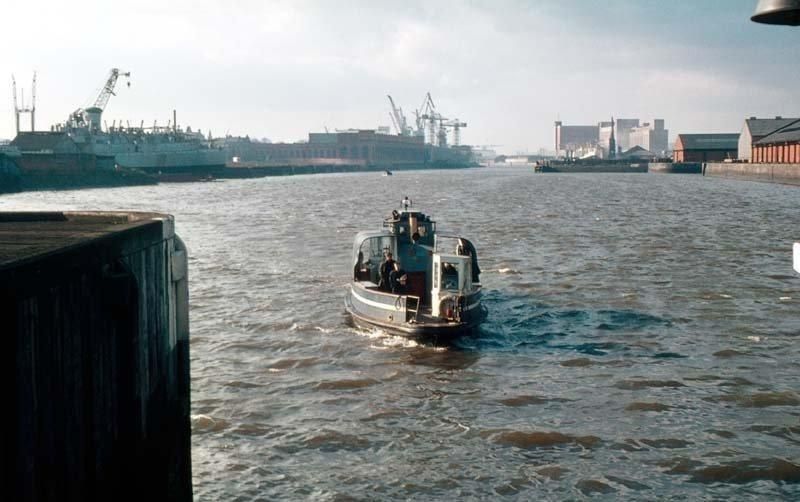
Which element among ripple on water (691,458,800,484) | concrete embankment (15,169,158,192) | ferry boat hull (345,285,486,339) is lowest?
ripple on water (691,458,800,484)

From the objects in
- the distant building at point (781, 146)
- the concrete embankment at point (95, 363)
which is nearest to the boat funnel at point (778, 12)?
the concrete embankment at point (95, 363)

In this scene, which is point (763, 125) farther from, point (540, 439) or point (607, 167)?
point (540, 439)

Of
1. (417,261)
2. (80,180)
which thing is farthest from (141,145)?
(417,261)

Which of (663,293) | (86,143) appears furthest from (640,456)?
(86,143)

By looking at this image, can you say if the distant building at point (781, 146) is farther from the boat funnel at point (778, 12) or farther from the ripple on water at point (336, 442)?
the boat funnel at point (778, 12)

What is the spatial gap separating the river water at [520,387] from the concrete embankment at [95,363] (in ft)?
7.30

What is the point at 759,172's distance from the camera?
11350 centimetres

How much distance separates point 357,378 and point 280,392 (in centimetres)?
187

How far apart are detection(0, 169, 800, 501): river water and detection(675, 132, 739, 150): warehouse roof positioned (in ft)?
467

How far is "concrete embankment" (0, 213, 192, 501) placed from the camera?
6605 millimetres

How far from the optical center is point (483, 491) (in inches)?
506

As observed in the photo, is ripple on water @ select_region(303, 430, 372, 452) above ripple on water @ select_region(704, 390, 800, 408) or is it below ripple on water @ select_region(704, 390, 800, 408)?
below

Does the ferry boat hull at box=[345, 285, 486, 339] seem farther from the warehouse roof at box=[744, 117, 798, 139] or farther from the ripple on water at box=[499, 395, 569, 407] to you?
the warehouse roof at box=[744, 117, 798, 139]


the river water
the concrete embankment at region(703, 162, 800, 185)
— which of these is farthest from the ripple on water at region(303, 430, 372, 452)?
the concrete embankment at region(703, 162, 800, 185)
